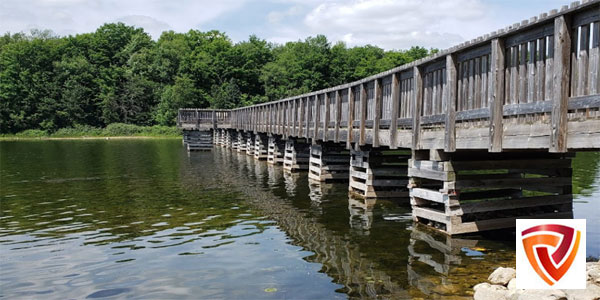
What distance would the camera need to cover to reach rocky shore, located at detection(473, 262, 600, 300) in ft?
18.7

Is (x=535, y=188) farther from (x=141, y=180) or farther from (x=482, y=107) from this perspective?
(x=141, y=180)

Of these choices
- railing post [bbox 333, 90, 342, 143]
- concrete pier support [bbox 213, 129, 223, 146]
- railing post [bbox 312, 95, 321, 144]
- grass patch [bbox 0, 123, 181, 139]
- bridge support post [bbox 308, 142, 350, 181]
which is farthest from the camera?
grass patch [bbox 0, 123, 181, 139]

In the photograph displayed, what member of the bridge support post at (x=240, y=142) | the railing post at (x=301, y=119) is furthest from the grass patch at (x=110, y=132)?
the railing post at (x=301, y=119)

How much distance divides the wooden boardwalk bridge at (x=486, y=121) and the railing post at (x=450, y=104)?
22mm

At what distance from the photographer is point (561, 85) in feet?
24.8

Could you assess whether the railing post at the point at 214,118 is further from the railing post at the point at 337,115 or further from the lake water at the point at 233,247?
the railing post at the point at 337,115

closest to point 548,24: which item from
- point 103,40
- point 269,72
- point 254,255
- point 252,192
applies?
point 254,255

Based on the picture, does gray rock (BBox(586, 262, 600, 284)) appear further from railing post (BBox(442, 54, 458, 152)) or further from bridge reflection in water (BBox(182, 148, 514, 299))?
railing post (BBox(442, 54, 458, 152))

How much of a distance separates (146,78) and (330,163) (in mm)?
86948

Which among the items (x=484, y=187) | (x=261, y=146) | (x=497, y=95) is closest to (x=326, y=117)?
(x=484, y=187)

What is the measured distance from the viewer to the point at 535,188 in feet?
39.8

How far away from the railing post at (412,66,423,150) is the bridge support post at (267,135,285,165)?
19335 millimetres

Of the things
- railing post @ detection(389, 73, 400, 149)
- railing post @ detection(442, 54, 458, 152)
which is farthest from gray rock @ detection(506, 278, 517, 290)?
railing post @ detection(389, 73, 400, 149)

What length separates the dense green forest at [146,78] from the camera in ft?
297
